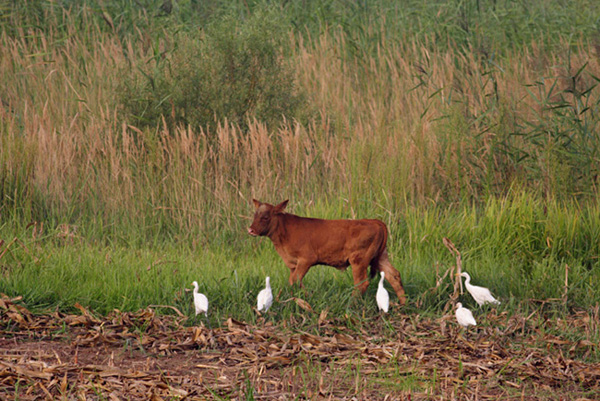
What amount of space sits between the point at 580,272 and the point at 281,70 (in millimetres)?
4428

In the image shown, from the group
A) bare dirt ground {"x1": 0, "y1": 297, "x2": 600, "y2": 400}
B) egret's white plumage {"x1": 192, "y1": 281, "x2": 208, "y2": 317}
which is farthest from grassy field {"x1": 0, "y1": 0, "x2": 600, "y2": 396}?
egret's white plumage {"x1": 192, "y1": 281, "x2": 208, "y2": 317}

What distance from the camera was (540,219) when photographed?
20.7ft

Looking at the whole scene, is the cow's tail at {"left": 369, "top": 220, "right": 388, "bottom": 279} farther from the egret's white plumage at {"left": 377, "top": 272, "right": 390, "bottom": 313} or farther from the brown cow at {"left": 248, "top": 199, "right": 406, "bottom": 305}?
the egret's white plumage at {"left": 377, "top": 272, "right": 390, "bottom": 313}

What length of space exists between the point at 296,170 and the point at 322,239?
300cm

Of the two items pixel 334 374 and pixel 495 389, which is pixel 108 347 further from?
pixel 495 389

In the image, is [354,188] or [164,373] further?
[354,188]

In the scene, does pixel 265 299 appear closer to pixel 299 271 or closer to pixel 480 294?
pixel 299 271

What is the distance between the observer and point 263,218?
4.65 metres

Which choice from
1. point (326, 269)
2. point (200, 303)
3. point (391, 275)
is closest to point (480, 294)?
point (391, 275)

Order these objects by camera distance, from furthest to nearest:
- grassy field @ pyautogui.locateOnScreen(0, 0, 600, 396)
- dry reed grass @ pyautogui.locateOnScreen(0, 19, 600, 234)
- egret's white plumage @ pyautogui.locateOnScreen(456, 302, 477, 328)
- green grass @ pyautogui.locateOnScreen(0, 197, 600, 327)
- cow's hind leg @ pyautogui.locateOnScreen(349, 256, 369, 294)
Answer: dry reed grass @ pyautogui.locateOnScreen(0, 19, 600, 234)
grassy field @ pyautogui.locateOnScreen(0, 0, 600, 396)
green grass @ pyautogui.locateOnScreen(0, 197, 600, 327)
cow's hind leg @ pyautogui.locateOnScreen(349, 256, 369, 294)
egret's white plumage @ pyautogui.locateOnScreen(456, 302, 477, 328)

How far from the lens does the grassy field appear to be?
205 inches

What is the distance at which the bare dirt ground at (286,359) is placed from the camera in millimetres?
3766

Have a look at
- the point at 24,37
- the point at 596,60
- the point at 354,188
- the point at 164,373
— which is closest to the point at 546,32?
the point at 596,60

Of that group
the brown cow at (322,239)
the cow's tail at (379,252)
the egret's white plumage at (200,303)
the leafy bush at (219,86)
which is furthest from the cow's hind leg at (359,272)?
the leafy bush at (219,86)
